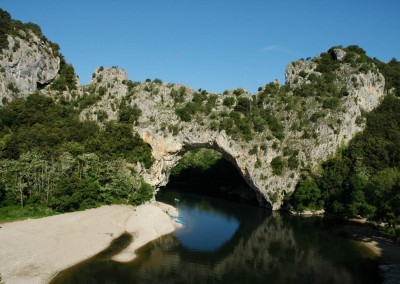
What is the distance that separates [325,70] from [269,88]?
17.6 meters

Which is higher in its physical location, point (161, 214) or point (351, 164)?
point (351, 164)

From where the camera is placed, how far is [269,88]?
9250cm

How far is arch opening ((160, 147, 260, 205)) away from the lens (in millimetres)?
97750

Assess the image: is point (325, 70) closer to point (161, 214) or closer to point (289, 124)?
point (289, 124)

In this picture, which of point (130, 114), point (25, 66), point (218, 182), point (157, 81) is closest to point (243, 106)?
point (157, 81)

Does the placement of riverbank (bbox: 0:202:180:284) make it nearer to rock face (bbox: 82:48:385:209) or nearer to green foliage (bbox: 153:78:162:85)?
rock face (bbox: 82:48:385:209)

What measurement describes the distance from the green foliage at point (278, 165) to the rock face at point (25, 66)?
224 feet

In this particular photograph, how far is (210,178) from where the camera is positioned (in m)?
110

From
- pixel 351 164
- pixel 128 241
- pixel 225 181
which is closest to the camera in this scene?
pixel 128 241

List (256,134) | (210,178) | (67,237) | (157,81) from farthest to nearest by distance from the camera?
(210,178) < (157,81) < (256,134) < (67,237)

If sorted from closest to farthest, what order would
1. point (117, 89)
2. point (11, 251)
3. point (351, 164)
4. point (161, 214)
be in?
point (11, 251)
point (161, 214)
point (351, 164)
point (117, 89)

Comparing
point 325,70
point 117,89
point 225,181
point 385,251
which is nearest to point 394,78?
point 325,70

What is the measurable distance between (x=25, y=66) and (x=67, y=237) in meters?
66.9

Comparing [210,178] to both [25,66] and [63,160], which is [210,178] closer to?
[63,160]
